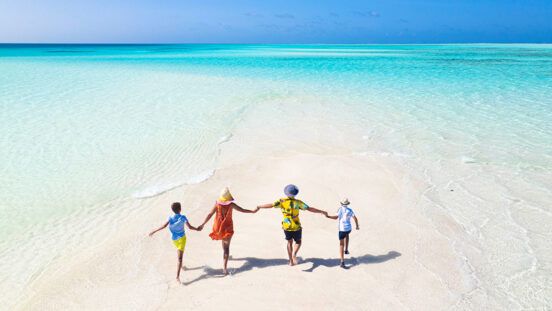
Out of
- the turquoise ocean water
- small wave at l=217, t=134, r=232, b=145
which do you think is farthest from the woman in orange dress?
small wave at l=217, t=134, r=232, b=145

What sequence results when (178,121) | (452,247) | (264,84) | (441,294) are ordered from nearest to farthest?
(441,294), (452,247), (178,121), (264,84)

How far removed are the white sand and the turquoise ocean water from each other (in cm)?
56

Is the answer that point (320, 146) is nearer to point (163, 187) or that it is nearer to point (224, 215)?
point (163, 187)

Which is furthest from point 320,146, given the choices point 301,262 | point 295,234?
point 295,234

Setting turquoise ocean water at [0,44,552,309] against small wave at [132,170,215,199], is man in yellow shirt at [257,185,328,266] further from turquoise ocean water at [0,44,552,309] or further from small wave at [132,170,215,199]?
small wave at [132,170,215,199]

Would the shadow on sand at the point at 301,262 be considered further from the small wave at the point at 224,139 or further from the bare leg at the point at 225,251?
the small wave at the point at 224,139

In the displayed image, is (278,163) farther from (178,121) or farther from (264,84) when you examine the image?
(264,84)

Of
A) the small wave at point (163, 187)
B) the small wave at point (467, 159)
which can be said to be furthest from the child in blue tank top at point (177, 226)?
the small wave at point (467, 159)

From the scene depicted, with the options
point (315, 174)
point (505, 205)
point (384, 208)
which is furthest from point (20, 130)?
point (505, 205)

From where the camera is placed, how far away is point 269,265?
5.56 metres

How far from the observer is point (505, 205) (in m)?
7.52

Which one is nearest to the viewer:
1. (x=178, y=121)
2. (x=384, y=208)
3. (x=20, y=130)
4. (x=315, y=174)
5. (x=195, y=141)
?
(x=384, y=208)

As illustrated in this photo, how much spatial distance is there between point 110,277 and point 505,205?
848 centimetres

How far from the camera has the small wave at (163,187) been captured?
8.48 m
